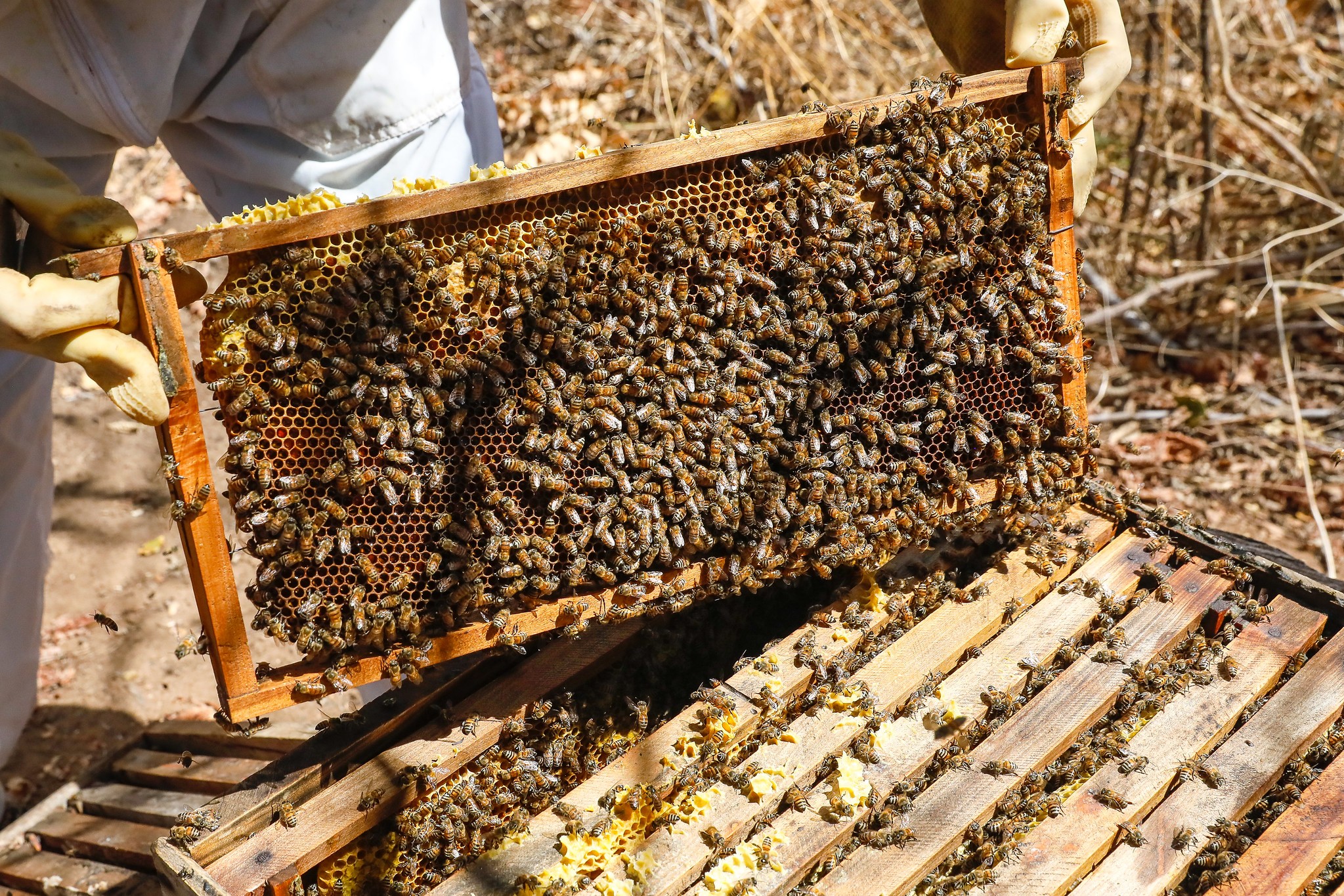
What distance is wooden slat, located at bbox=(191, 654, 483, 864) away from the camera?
3.03m

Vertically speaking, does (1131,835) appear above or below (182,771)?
above

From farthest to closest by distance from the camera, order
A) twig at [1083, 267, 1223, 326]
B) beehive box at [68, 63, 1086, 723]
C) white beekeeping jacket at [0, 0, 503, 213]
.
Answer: twig at [1083, 267, 1223, 326]
white beekeeping jacket at [0, 0, 503, 213]
beehive box at [68, 63, 1086, 723]

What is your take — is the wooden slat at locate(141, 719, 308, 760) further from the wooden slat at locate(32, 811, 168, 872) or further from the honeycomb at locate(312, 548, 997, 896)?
the honeycomb at locate(312, 548, 997, 896)

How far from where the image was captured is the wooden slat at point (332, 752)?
3025 millimetres

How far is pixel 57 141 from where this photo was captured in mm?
3830

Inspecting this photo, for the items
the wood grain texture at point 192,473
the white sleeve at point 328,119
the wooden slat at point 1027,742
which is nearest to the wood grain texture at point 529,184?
the wood grain texture at point 192,473

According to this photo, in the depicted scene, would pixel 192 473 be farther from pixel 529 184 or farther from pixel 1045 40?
pixel 1045 40

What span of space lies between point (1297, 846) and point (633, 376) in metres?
2.61

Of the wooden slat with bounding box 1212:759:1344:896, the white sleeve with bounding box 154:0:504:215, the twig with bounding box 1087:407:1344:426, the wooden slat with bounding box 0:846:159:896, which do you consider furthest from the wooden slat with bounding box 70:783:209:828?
the twig with bounding box 1087:407:1344:426

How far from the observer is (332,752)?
331cm

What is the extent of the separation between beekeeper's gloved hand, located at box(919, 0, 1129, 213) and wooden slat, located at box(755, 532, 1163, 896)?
4.96 ft

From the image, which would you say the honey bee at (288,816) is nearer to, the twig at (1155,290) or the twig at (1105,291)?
the twig at (1155,290)

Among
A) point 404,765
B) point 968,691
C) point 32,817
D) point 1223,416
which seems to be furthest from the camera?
point 1223,416

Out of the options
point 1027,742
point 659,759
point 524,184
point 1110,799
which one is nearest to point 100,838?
point 659,759
